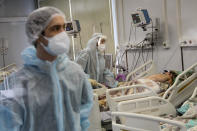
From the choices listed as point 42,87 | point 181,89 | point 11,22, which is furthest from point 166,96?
point 11,22

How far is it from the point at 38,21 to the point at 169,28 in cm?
292

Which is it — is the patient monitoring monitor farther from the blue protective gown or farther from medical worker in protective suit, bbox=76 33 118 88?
the blue protective gown

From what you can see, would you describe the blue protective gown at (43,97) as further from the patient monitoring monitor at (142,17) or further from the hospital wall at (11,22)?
the hospital wall at (11,22)

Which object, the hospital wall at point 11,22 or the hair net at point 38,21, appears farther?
the hospital wall at point 11,22

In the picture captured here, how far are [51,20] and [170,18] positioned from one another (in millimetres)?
2887

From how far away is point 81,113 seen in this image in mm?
1562

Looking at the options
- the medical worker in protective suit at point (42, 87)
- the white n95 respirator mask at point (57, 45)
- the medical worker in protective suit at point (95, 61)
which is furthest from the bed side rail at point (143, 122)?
the medical worker in protective suit at point (95, 61)

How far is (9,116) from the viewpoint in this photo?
1.29 m

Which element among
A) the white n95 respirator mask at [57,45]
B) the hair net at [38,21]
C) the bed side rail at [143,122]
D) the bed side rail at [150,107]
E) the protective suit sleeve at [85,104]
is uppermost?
the hair net at [38,21]

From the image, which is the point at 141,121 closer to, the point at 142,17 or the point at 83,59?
the point at 83,59

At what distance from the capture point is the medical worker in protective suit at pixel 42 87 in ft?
4.29

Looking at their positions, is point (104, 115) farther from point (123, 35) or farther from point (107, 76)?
point (123, 35)

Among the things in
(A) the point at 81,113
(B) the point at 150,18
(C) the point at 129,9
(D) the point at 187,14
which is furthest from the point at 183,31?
(A) the point at 81,113

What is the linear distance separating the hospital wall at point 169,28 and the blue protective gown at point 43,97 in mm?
2554
